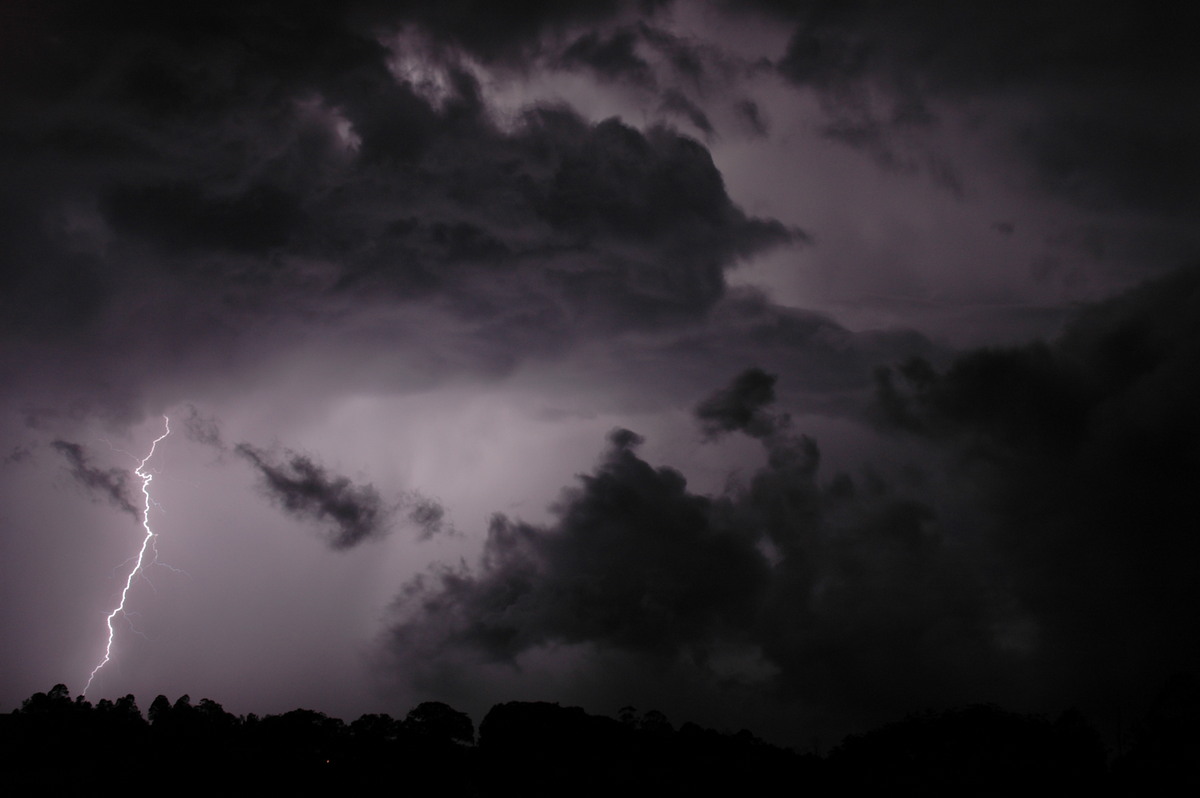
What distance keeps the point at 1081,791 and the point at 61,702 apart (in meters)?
126

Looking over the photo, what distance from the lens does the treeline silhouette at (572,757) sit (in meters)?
85.6

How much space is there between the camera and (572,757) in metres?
106

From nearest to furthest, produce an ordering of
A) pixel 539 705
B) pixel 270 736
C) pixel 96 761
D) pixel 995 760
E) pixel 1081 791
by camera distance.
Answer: pixel 1081 791 → pixel 995 760 → pixel 96 761 → pixel 270 736 → pixel 539 705

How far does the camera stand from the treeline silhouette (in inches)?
3371

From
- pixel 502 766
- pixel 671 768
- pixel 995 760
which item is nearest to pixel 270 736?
pixel 502 766

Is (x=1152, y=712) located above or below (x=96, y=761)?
above

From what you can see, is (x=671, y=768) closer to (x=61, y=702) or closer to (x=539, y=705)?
(x=539, y=705)

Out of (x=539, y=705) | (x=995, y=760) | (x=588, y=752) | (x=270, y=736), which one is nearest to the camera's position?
(x=995, y=760)

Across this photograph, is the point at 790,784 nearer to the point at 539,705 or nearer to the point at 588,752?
the point at 588,752

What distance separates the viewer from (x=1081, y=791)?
82438 mm

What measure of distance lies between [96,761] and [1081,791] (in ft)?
301

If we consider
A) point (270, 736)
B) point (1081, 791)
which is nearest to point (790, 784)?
point (1081, 791)

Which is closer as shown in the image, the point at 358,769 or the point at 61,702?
the point at 358,769

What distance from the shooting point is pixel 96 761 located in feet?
319
